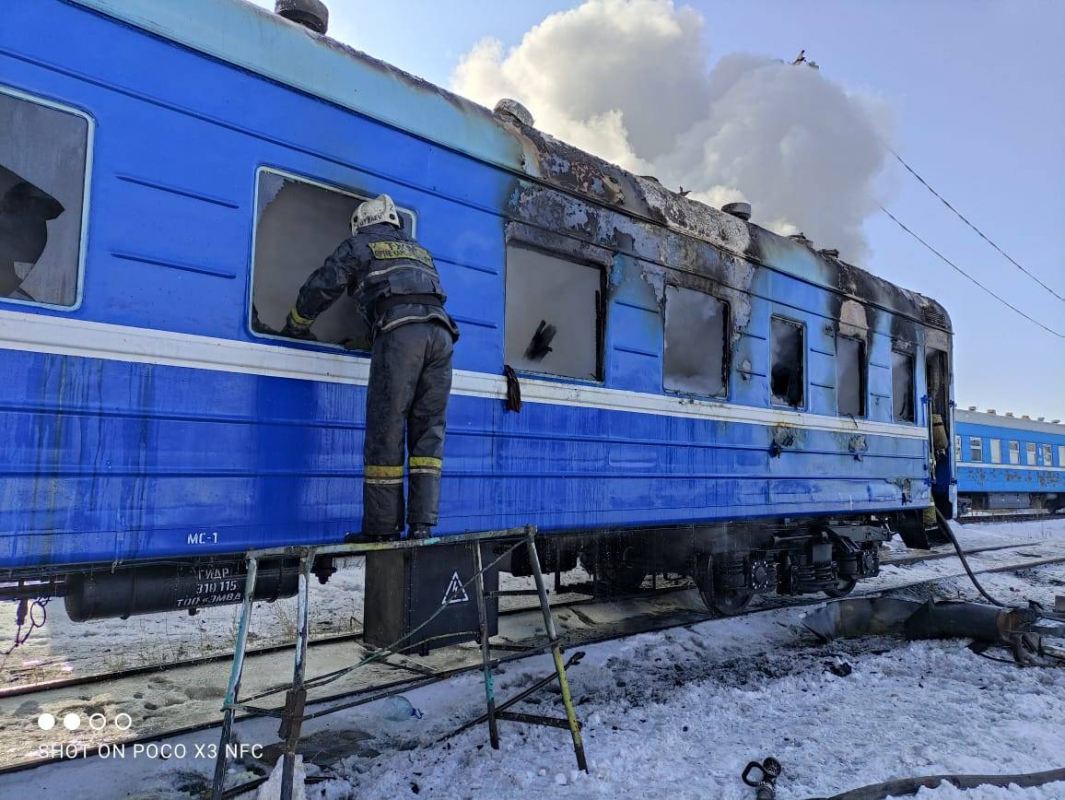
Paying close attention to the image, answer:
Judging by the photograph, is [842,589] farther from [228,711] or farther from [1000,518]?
[1000,518]

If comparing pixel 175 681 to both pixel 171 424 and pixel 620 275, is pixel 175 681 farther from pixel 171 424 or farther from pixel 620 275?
pixel 620 275

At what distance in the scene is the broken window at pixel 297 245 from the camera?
322 centimetres

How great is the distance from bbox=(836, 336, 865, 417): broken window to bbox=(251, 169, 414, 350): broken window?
15.1ft

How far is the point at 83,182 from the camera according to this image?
2.58 m

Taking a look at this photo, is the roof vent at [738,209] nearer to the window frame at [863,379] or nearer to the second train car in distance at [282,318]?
the second train car in distance at [282,318]

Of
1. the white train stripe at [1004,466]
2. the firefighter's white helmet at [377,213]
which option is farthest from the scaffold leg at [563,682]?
the white train stripe at [1004,466]

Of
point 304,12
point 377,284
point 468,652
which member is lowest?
point 468,652

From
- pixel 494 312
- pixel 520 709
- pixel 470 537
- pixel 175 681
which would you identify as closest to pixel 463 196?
pixel 494 312

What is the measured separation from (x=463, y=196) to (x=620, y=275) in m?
1.25

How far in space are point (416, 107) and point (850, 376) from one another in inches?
192

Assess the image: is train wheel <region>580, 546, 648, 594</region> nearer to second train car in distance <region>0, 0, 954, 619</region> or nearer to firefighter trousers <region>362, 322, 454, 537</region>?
second train car in distance <region>0, 0, 954, 619</region>

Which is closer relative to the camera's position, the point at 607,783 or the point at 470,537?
the point at 607,783

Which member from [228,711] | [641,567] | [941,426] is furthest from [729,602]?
[228,711]

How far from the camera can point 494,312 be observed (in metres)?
3.92
